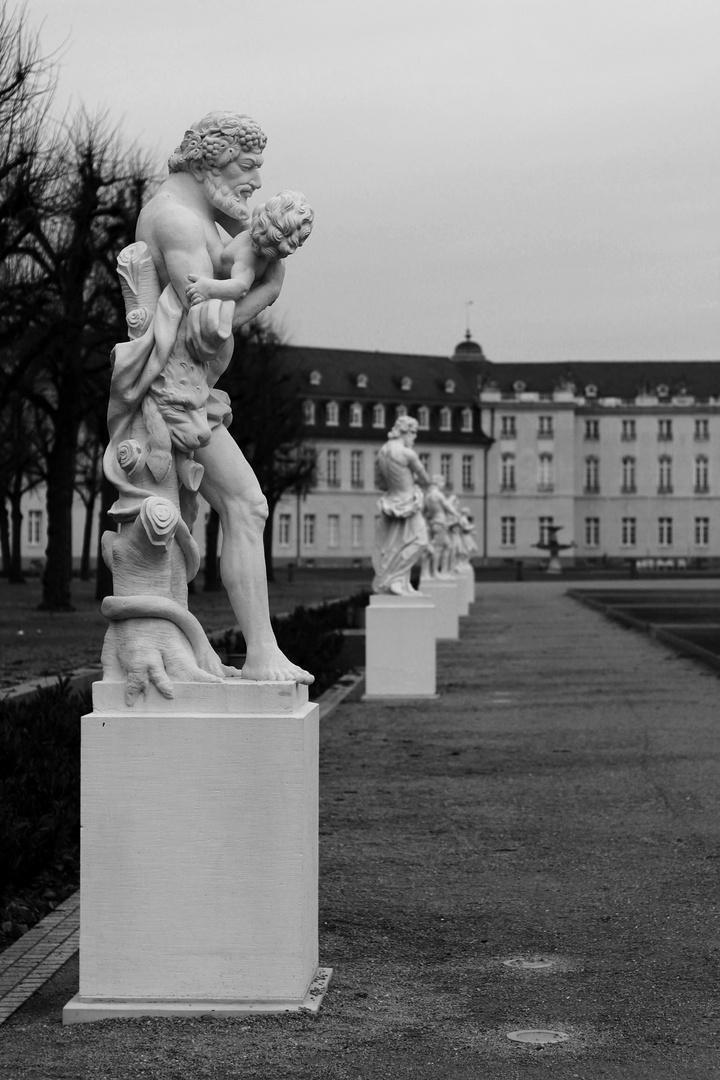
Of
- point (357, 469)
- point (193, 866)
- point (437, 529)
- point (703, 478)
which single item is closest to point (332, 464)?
point (357, 469)

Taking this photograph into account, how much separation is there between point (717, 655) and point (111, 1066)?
16.3 metres

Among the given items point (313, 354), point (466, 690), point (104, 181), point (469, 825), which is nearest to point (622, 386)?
point (313, 354)

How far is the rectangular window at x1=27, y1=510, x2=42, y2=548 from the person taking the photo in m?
101

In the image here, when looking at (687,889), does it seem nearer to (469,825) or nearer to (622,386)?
(469,825)

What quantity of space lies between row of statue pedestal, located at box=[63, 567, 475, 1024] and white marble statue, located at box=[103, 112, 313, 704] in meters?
0.24

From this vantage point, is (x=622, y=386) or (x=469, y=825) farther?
(x=622, y=386)

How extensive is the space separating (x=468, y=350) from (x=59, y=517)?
94.4 m

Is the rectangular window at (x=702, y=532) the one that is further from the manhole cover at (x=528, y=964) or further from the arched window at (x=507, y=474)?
the manhole cover at (x=528, y=964)

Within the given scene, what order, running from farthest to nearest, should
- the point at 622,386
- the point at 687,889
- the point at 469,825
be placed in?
1. the point at 622,386
2. the point at 469,825
3. the point at 687,889

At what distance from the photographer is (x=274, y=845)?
495 centimetres

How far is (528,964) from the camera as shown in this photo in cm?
563

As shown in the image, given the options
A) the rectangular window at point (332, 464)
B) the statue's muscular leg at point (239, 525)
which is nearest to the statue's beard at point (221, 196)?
the statue's muscular leg at point (239, 525)

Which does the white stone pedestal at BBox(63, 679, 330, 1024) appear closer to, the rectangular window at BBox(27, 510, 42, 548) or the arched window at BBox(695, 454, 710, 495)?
the rectangular window at BBox(27, 510, 42, 548)

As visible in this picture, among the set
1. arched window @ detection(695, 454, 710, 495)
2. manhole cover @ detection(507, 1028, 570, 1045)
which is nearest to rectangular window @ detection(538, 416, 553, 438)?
arched window @ detection(695, 454, 710, 495)
